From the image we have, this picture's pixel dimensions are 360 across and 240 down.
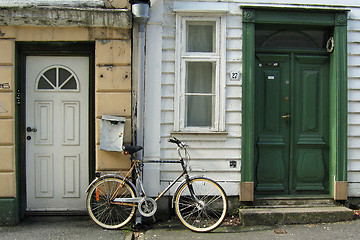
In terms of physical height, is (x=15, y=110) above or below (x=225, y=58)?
below

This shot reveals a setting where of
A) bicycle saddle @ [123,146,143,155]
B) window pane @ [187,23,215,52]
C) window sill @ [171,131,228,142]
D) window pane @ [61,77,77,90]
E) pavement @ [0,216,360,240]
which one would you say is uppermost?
window pane @ [187,23,215,52]

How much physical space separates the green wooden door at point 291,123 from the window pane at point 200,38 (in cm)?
77

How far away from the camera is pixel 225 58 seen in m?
5.70

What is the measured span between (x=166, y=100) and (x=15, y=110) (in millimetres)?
2136

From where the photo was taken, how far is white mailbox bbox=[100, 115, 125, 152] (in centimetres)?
534

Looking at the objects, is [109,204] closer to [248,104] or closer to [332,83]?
[248,104]

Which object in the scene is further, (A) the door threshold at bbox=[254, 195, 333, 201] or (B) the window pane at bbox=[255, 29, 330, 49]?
(B) the window pane at bbox=[255, 29, 330, 49]

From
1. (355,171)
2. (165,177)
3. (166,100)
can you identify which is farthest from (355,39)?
(165,177)

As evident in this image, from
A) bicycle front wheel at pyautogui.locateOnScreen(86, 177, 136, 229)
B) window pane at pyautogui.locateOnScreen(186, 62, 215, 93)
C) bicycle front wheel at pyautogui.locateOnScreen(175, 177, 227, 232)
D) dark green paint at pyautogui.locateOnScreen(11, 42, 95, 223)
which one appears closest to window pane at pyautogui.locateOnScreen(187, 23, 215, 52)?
window pane at pyautogui.locateOnScreen(186, 62, 215, 93)

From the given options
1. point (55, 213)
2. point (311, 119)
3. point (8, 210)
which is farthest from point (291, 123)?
point (8, 210)

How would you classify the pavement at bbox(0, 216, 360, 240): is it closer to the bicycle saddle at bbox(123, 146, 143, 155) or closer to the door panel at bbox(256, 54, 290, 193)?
the door panel at bbox(256, 54, 290, 193)

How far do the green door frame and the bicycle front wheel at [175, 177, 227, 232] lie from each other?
1.56 ft

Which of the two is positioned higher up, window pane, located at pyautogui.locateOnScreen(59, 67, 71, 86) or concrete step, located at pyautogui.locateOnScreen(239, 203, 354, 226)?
window pane, located at pyautogui.locateOnScreen(59, 67, 71, 86)

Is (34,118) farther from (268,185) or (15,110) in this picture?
(268,185)
